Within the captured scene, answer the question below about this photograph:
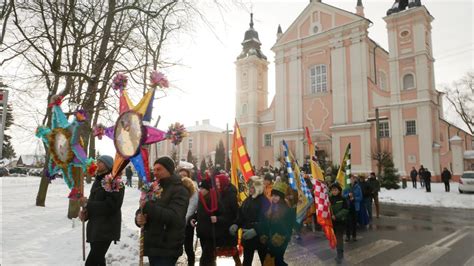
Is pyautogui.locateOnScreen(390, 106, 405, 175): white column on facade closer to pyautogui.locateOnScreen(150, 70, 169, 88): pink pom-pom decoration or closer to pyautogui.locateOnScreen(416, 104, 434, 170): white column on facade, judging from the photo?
pyautogui.locateOnScreen(416, 104, 434, 170): white column on facade

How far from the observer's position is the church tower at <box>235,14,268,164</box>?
4072cm

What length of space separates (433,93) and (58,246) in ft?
107

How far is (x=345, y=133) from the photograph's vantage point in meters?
32.9

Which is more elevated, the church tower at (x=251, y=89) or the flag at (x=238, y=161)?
the church tower at (x=251, y=89)

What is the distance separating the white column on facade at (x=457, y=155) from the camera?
28453 mm

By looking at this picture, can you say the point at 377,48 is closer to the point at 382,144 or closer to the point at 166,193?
the point at 382,144

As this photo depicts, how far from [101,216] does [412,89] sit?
103ft

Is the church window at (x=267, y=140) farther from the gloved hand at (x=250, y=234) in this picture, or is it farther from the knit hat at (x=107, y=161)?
the knit hat at (x=107, y=161)

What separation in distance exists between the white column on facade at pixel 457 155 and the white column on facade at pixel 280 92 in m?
16.3

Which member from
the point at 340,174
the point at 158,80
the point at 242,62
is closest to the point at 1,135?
the point at 158,80

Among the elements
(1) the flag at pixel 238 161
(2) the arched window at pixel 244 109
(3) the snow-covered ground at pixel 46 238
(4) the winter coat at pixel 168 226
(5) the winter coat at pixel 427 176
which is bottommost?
(3) the snow-covered ground at pixel 46 238

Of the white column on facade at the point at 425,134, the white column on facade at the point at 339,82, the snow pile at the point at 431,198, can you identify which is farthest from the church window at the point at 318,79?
the snow pile at the point at 431,198

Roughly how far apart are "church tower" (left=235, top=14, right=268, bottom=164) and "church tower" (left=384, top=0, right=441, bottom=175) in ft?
52.0

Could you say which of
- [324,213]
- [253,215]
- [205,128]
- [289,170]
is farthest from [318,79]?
[205,128]
